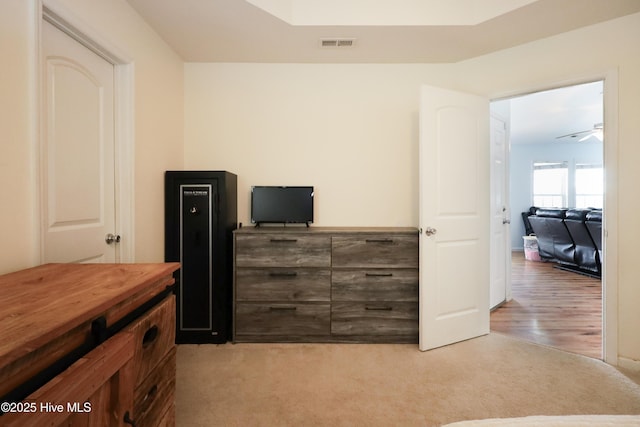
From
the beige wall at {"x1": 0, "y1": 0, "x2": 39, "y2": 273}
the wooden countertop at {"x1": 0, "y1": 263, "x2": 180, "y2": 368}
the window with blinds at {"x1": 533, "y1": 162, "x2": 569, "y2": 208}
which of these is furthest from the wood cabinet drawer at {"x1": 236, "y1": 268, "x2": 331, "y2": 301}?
the window with blinds at {"x1": 533, "y1": 162, "x2": 569, "y2": 208}

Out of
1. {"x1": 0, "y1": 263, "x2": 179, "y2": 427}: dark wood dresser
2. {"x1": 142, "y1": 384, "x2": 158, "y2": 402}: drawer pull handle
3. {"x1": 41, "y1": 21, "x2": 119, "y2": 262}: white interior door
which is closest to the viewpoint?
{"x1": 0, "y1": 263, "x2": 179, "y2": 427}: dark wood dresser

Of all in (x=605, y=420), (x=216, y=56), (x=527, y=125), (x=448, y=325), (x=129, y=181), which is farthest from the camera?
(x=527, y=125)

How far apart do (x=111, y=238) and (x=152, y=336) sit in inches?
48.8

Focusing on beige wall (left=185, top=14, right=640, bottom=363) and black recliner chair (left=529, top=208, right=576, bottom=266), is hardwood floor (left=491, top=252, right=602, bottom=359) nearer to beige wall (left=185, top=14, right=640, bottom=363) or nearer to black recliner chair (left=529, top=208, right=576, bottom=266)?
black recliner chair (left=529, top=208, right=576, bottom=266)

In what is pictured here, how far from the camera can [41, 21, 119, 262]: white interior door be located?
1.51m

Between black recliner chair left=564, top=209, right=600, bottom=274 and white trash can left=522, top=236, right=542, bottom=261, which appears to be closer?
black recliner chair left=564, top=209, right=600, bottom=274

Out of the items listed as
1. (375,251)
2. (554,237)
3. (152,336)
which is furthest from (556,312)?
(152,336)

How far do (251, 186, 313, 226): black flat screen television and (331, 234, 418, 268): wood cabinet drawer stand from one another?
1.62 ft

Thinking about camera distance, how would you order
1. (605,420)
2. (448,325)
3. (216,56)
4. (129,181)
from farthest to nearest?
(216,56), (448,325), (129,181), (605,420)

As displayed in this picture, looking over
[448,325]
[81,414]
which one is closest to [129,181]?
[81,414]

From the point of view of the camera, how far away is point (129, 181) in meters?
2.04

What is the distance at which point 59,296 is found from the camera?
0.89 metres

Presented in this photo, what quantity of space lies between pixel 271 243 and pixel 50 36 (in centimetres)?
181

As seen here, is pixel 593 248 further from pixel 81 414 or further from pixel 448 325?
pixel 81 414
